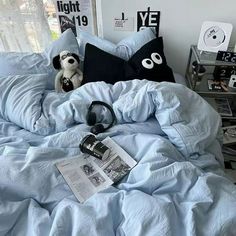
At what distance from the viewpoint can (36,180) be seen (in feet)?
2.92

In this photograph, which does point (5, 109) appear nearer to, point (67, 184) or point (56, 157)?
point (56, 157)

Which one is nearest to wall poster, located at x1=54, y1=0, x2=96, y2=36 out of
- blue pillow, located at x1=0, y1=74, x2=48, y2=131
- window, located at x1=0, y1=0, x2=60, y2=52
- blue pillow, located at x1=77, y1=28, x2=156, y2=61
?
window, located at x1=0, y1=0, x2=60, y2=52

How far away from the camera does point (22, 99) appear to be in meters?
1.30

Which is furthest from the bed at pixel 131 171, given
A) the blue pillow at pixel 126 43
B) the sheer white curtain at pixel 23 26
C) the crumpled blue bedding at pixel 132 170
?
the sheer white curtain at pixel 23 26

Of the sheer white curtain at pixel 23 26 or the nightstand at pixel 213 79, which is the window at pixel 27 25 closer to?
the sheer white curtain at pixel 23 26

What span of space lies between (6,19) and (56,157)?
1.29 m

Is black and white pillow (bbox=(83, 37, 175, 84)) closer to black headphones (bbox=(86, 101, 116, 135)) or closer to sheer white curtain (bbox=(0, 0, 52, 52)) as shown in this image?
black headphones (bbox=(86, 101, 116, 135))

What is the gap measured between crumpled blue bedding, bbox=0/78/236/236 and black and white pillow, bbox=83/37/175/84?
16 centimetres

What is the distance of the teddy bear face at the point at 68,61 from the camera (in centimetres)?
153

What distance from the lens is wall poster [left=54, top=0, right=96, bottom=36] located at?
1712 mm

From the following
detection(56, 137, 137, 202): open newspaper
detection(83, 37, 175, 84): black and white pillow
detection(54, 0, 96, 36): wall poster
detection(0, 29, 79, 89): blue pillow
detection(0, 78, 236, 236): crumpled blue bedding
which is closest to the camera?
detection(0, 78, 236, 236): crumpled blue bedding

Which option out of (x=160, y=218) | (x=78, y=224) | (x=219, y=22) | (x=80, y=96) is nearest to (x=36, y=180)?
A: (x=78, y=224)

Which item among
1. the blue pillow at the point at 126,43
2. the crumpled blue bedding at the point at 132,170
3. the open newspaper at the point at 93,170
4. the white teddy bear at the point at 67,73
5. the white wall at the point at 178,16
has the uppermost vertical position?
the white wall at the point at 178,16

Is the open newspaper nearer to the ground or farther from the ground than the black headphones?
nearer to the ground
